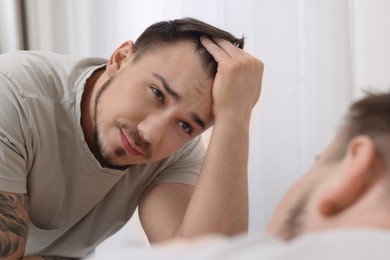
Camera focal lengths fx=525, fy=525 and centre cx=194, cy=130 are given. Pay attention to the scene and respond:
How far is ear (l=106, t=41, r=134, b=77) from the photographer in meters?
1.23

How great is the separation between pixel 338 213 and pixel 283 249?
0.10 m

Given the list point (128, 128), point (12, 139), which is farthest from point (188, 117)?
point (12, 139)

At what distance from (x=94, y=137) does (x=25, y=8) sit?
1.07 m

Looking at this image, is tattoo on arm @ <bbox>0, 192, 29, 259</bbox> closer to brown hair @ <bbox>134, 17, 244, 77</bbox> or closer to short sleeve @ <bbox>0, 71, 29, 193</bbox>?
short sleeve @ <bbox>0, 71, 29, 193</bbox>

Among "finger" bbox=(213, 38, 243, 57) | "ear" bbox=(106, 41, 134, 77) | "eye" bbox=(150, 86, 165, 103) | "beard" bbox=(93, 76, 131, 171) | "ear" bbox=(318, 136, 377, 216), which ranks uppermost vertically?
"ear" bbox=(318, 136, 377, 216)

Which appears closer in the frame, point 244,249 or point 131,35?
point 244,249

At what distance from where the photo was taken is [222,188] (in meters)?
1.15

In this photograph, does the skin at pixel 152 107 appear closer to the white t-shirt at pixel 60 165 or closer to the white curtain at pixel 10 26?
the white t-shirt at pixel 60 165

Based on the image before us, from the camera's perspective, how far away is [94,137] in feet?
3.92

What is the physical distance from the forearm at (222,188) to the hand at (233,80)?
3 centimetres

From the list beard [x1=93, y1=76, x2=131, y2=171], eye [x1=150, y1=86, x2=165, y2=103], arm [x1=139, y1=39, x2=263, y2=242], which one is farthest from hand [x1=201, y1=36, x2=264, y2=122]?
beard [x1=93, y1=76, x2=131, y2=171]

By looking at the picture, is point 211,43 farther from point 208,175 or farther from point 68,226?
point 68,226

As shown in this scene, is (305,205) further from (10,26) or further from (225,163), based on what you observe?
(10,26)

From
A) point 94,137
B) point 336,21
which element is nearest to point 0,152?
point 94,137
